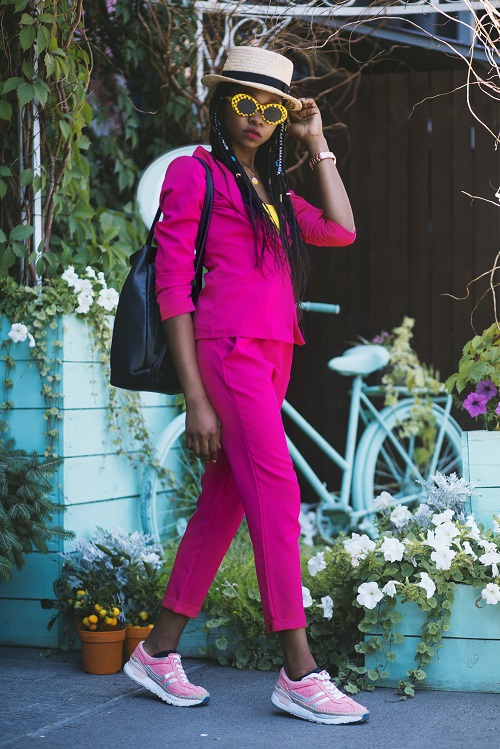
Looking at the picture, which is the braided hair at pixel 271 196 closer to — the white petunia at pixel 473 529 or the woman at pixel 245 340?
the woman at pixel 245 340

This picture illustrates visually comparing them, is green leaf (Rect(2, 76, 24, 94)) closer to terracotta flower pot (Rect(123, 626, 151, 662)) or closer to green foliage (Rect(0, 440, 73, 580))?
green foliage (Rect(0, 440, 73, 580))

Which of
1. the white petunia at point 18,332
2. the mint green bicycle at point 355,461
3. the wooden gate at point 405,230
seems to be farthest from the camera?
the wooden gate at point 405,230

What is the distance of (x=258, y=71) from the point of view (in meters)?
2.91

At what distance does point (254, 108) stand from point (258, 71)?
4.3 inches

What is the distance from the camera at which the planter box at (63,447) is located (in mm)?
3766

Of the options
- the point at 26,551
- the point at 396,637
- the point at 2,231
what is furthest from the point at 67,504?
the point at 396,637

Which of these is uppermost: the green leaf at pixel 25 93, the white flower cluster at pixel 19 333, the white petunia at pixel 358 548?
the green leaf at pixel 25 93

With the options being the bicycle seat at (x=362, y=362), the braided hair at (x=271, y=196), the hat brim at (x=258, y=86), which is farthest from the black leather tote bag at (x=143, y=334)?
the bicycle seat at (x=362, y=362)

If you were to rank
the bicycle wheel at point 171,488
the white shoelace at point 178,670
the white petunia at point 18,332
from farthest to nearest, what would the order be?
the bicycle wheel at point 171,488
the white petunia at point 18,332
the white shoelace at point 178,670

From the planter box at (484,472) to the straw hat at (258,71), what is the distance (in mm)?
1257

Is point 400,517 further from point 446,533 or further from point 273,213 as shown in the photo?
point 273,213

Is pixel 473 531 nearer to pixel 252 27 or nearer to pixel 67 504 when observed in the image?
pixel 67 504

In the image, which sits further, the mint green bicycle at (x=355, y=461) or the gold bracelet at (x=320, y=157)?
the mint green bicycle at (x=355, y=461)

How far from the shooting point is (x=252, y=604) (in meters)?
3.42
